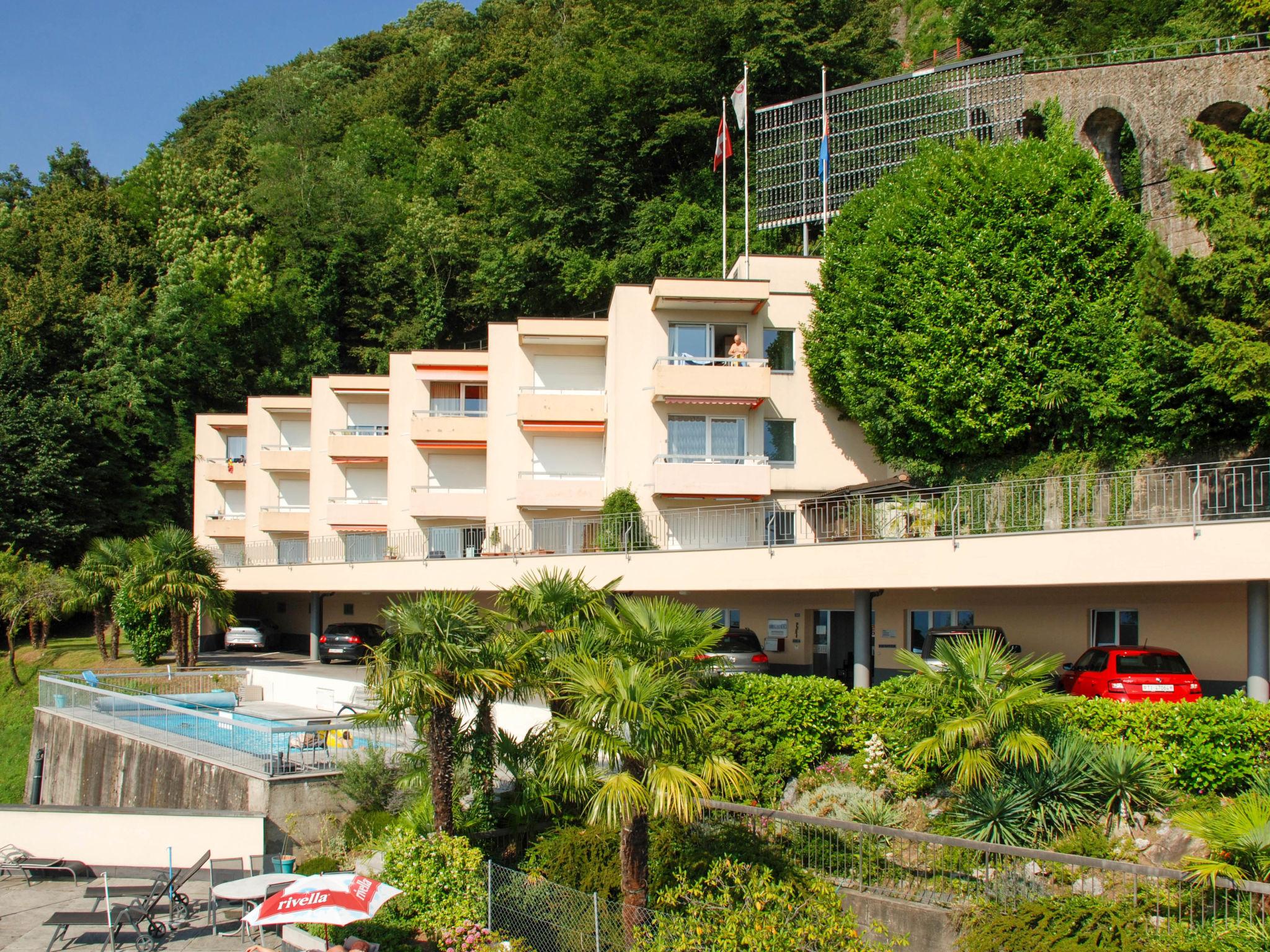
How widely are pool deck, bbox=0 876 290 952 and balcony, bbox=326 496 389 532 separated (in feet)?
80.1

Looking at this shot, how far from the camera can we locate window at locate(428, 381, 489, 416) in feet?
133

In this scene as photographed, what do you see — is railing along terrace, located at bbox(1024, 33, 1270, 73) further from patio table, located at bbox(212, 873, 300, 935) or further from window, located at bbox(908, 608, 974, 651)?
patio table, located at bbox(212, 873, 300, 935)

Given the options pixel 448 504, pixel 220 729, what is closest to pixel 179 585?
pixel 448 504

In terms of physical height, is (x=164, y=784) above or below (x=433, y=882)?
below

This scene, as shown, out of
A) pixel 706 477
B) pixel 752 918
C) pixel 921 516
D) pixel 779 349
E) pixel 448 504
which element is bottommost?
pixel 752 918

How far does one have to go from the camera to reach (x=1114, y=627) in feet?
70.7

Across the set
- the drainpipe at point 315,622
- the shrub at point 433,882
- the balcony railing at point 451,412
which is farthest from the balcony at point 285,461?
the shrub at point 433,882

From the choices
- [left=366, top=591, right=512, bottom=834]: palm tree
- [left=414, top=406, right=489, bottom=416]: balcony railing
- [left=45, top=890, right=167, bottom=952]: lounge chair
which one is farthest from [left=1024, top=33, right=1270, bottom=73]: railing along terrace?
[left=45, top=890, right=167, bottom=952]: lounge chair

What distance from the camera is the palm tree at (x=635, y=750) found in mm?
12203

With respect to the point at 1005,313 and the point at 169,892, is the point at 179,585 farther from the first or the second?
the point at 1005,313

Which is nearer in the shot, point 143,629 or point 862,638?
point 862,638

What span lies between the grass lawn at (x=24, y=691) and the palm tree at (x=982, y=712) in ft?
93.4

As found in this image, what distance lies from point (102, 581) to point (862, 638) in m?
28.8

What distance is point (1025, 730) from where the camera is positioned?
1382 cm
